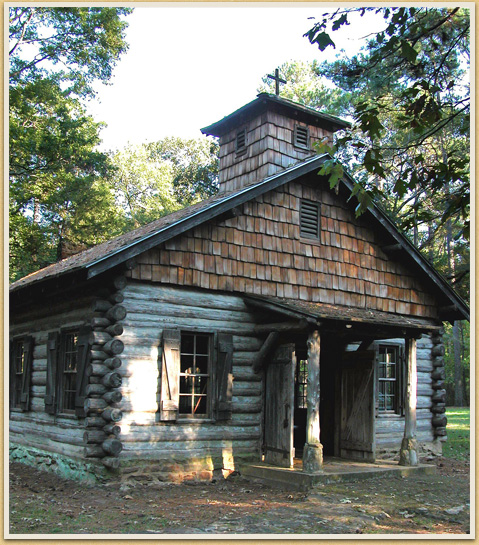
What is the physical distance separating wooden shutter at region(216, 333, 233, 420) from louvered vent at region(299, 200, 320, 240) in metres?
3.57

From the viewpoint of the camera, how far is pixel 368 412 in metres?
13.8

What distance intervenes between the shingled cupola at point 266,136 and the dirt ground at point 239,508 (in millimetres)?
8006

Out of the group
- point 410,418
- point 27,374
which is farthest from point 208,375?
point 27,374

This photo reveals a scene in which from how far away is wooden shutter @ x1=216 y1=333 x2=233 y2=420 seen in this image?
12.5 meters

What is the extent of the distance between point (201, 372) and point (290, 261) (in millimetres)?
3305

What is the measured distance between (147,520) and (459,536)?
4.21m

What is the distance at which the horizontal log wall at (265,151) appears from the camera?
1589 cm

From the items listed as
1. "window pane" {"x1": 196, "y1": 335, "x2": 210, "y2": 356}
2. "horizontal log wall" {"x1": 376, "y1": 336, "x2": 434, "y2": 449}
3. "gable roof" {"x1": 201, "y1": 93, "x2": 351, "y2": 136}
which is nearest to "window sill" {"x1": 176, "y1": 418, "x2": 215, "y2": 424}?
"window pane" {"x1": 196, "y1": 335, "x2": 210, "y2": 356}

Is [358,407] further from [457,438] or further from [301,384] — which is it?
[457,438]

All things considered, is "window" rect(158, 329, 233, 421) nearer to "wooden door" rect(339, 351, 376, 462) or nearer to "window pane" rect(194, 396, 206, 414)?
"window pane" rect(194, 396, 206, 414)

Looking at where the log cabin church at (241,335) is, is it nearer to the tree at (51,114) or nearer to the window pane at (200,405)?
the window pane at (200,405)

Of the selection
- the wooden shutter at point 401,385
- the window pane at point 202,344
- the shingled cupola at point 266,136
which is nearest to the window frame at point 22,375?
the window pane at point 202,344

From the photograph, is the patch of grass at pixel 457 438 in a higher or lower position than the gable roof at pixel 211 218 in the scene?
lower

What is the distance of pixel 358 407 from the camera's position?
14.1m
